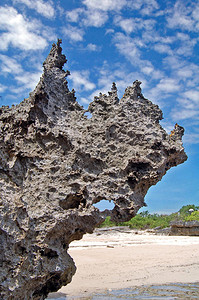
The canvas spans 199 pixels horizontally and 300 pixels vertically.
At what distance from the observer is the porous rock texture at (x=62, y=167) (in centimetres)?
416

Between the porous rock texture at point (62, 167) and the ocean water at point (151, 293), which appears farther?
the ocean water at point (151, 293)

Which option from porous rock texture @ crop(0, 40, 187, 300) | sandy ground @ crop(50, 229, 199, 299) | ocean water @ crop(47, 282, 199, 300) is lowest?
ocean water @ crop(47, 282, 199, 300)

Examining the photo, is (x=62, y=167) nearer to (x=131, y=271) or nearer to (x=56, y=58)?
(x=56, y=58)

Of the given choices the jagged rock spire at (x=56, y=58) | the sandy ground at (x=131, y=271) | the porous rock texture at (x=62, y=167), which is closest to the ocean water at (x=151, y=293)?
the sandy ground at (x=131, y=271)

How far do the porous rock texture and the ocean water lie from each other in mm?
1424

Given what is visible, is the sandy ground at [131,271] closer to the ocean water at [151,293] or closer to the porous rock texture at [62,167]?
the ocean water at [151,293]

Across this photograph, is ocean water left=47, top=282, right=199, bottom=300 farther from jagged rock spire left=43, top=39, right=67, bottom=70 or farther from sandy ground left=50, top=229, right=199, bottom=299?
jagged rock spire left=43, top=39, right=67, bottom=70

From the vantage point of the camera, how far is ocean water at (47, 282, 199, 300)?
5894 mm

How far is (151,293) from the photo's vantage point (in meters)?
6.32

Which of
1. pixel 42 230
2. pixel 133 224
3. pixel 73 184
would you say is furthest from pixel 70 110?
pixel 133 224

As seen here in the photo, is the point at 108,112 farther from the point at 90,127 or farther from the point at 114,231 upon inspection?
the point at 114,231

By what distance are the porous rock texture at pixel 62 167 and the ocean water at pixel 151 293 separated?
1.42 m

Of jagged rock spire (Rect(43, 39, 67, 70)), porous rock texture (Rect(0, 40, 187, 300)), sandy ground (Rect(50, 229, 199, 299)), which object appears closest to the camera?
porous rock texture (Rect(0, 40, 187, 300))

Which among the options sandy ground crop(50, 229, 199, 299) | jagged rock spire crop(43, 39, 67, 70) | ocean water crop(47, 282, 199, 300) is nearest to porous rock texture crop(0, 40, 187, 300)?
jagged rock spire crop(43, 39, 67, 70)
